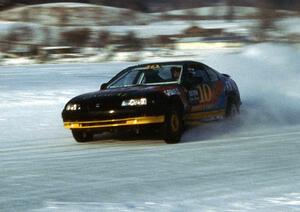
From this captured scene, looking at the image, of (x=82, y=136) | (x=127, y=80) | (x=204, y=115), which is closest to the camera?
(x=82, y=136)

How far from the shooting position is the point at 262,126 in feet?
42.8

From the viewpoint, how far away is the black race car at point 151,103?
34.3ft

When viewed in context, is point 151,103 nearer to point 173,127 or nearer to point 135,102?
point 135,102

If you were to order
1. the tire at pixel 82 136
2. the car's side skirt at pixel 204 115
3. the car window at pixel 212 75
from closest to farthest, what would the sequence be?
the tire at pixel 82 136 → the car's side skirt at pixel 204 115 → the car window at pixel 212 75

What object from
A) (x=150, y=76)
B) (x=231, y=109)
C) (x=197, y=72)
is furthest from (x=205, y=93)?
(x=231, y=109)

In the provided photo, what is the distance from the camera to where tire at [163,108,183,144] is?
1056 centimetres

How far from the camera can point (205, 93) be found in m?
11.9

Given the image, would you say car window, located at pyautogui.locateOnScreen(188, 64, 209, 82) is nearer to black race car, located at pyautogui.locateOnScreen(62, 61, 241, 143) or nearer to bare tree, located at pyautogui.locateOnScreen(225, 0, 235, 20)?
black race car, located at pyautogui.locateOnScreen(62, 61, 241, 143)

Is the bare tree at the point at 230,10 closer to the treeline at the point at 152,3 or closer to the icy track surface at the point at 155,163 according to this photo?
the treeline at the point at 152,3

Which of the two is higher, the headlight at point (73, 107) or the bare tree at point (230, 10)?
the headlight at point (73, 107)

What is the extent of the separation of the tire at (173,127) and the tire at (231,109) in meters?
2.00

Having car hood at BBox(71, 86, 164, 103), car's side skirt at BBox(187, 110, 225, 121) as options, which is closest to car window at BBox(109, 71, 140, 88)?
car hood at BBox(71, 86, 164, 103)

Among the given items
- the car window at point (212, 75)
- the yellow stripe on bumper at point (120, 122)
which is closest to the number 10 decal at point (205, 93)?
the car window at point (212, 75)

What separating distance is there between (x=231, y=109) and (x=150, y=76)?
195 cm
